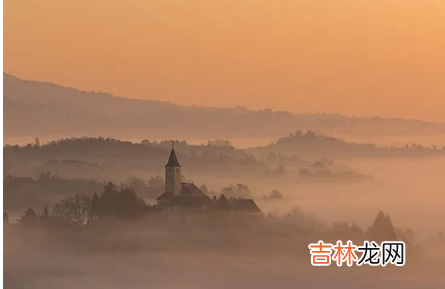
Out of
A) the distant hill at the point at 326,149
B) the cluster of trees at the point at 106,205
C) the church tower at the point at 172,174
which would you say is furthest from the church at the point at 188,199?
the distant hill at the point at 326,149

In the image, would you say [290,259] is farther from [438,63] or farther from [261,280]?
[438,63]

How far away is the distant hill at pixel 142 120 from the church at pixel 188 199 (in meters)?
0.14

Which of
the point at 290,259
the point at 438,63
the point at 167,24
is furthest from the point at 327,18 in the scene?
the point at 290,259

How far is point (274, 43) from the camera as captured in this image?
2508 mm

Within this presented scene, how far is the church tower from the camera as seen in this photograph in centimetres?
246

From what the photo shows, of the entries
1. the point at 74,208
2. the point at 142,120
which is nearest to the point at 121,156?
the point at 142,120

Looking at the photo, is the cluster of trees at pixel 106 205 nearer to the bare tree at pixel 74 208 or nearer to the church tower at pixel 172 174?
the bare tree at pixel 74 208

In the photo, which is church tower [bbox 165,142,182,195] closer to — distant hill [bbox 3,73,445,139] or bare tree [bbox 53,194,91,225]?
distant hill [bbox 3,73,445,139]

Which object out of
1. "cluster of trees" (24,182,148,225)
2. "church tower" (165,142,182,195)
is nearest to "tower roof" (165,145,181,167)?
"church tower" (165,142,182,195)

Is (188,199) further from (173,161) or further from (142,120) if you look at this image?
(142,120)

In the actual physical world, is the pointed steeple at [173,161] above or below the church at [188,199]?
above

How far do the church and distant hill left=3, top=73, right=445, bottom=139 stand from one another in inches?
5.5

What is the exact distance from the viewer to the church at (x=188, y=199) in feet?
8.06

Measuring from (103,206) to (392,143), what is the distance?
1147mm
